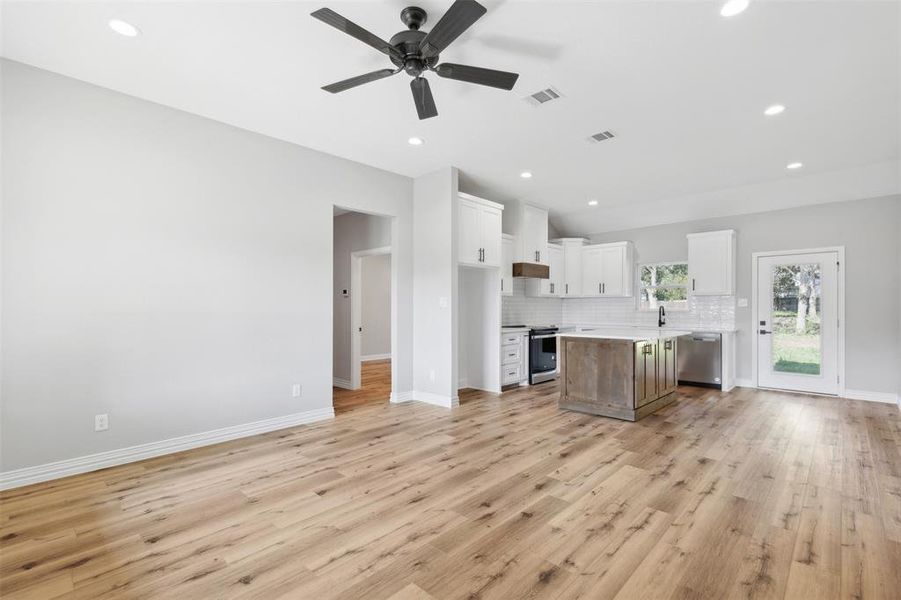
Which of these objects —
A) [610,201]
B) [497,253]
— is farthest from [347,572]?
[610,201]

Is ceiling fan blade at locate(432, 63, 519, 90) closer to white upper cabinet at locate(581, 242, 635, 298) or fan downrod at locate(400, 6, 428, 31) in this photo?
fan downrod at locate(400, 6, 428, 31)

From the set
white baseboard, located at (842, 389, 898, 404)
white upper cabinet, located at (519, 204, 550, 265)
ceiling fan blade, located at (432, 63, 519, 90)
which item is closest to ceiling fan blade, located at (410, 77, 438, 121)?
ceiling fan blade, located at (432, 63, 519, 90)

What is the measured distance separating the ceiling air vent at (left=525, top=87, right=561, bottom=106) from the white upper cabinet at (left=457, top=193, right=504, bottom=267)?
1.94 metres

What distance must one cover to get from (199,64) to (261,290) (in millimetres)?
1943

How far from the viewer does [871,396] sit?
5.48 metres

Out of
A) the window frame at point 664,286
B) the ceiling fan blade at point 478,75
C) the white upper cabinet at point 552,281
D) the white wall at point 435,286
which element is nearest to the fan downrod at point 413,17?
the ceiling fan blade at point 478,75

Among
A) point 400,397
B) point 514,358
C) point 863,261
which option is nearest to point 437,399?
point 400,397

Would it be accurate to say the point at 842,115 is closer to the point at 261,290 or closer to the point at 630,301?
the point at 630,301

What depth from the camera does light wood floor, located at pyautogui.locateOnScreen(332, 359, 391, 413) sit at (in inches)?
209

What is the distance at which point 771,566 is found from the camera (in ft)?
6.63

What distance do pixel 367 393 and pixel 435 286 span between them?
192 cm

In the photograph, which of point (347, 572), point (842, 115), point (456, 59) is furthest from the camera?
point (842, 115)

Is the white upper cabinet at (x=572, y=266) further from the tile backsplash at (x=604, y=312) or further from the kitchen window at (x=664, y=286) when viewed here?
the kitchen window at (x=664, y=286)

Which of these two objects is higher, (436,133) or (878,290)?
(436,133)
